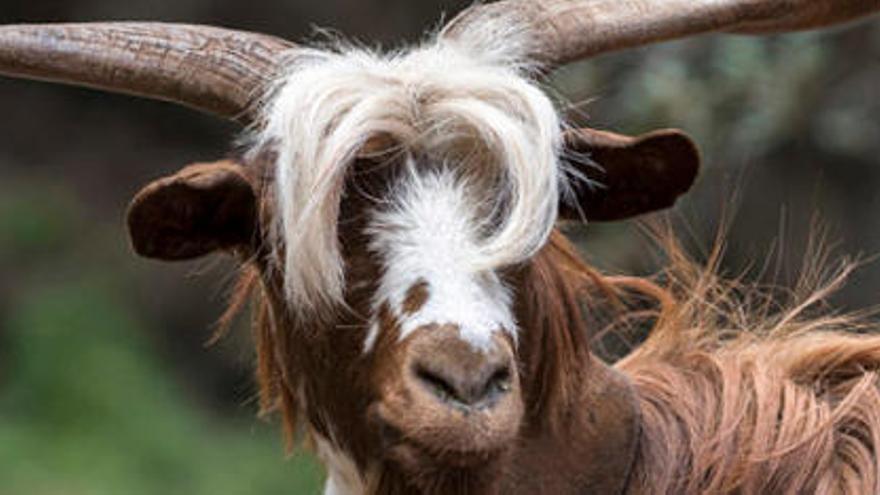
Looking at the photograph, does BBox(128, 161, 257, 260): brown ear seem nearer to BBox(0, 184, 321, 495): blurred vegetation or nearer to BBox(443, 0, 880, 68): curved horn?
BBox(443, 0, 880, 68): curved horn

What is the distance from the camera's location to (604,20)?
5797 mm

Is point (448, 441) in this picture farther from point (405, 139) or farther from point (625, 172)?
point (625, 172)

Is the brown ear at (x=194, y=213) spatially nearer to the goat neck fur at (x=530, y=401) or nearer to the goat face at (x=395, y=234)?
the goat face at (x=395, y=234)

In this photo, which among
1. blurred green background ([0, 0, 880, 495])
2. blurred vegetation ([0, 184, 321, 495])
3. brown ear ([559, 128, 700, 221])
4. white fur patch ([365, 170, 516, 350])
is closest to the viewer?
white fur patch ([365, 170, 516, 350])

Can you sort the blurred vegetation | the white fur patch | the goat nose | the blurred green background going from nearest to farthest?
the goat nose → the white fur patch → the blurred green background → the blurred vegetation

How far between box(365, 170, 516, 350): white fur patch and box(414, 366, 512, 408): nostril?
76mm

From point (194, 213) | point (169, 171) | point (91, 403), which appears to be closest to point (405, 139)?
point (194, 213)

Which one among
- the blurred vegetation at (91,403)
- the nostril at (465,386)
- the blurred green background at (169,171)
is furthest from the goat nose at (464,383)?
the blurred vegetation at (91,403)

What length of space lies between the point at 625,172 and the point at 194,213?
1.01 meters

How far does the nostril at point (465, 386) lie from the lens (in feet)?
16.3

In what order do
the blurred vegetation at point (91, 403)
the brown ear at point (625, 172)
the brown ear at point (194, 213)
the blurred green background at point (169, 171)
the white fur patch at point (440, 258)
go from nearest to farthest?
1. the white fur patch at point (440, 258)
2. the brown ear at point (194, 213)
3. the brown ear at point (625, 172)
4. the blurred green background at point (169, 171)
5. the blurred vegetation at point (91, 403)

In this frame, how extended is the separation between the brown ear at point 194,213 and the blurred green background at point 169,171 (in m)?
4.55

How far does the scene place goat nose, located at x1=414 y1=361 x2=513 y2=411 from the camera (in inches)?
195

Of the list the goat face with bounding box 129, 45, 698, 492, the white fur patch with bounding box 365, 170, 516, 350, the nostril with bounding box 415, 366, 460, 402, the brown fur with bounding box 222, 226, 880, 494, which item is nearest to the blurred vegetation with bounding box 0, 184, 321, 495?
the brown fur with bounding box 222, 226, 880, 494
